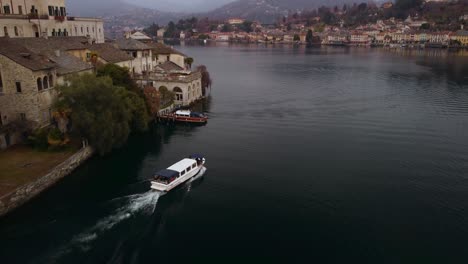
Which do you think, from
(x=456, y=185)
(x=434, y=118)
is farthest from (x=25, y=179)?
(x=434, y=118)

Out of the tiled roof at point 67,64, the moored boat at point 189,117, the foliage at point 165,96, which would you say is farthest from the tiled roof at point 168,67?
the tiled roof at point 67,64

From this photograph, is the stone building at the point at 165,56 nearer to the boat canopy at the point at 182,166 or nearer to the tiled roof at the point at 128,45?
the tiled roof at the point at 128,45

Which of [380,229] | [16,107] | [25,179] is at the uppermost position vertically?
[16,107]

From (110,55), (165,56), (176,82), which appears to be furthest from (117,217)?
(165,56)

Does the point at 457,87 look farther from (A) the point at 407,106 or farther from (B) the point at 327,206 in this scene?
(B) the point at 327,206

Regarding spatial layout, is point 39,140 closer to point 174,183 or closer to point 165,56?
point 174,183

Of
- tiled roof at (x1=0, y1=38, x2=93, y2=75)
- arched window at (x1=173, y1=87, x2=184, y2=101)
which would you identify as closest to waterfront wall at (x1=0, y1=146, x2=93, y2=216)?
tiled roof at (x1=0, y1=38, x2=93, y2=75)
